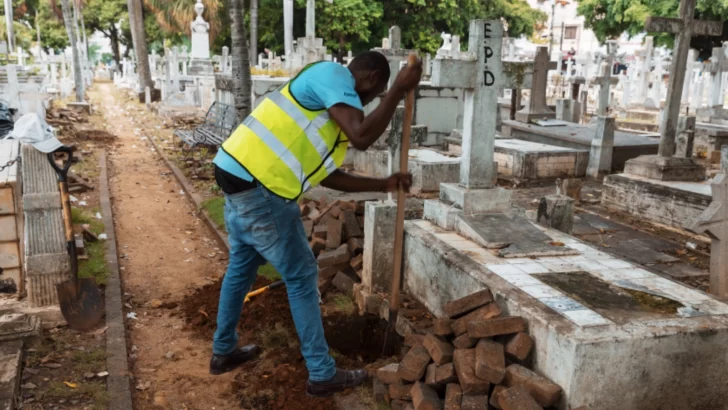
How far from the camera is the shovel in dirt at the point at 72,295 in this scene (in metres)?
4.57

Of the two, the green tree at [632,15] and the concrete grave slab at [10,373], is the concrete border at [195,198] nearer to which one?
the concrete grave slab at [10,373]

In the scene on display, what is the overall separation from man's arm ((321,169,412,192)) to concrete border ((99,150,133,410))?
176cm

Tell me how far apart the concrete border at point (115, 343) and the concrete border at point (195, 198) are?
111cm

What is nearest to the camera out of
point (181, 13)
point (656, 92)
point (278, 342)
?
point (278, 342)

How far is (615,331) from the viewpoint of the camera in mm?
3080

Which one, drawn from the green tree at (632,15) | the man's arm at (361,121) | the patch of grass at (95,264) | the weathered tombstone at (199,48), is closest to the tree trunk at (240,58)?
the patch of grass at (95,264)

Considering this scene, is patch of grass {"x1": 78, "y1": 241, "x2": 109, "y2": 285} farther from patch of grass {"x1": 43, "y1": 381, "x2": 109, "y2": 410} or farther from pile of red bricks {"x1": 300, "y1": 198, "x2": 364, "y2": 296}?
pile of red bricks {"x1": 300, "y1": 198, "x2": 364, "y2": 296}

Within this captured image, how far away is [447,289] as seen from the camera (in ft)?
13.9

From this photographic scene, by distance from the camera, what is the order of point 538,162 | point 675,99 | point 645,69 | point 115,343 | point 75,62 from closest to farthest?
point 115,343 → point 675,99 → point 538,162 → point 75,62 → point 645,69

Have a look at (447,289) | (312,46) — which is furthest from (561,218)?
(312,46)

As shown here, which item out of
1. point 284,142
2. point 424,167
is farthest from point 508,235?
point 424,167

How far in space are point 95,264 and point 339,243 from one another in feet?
7.83

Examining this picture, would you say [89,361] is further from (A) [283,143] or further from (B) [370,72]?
(B) [370,72]

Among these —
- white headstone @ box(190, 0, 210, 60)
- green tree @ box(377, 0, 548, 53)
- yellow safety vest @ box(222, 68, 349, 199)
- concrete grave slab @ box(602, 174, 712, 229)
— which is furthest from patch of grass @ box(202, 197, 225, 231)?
green tree @ box(377, 0, 548, 53)
